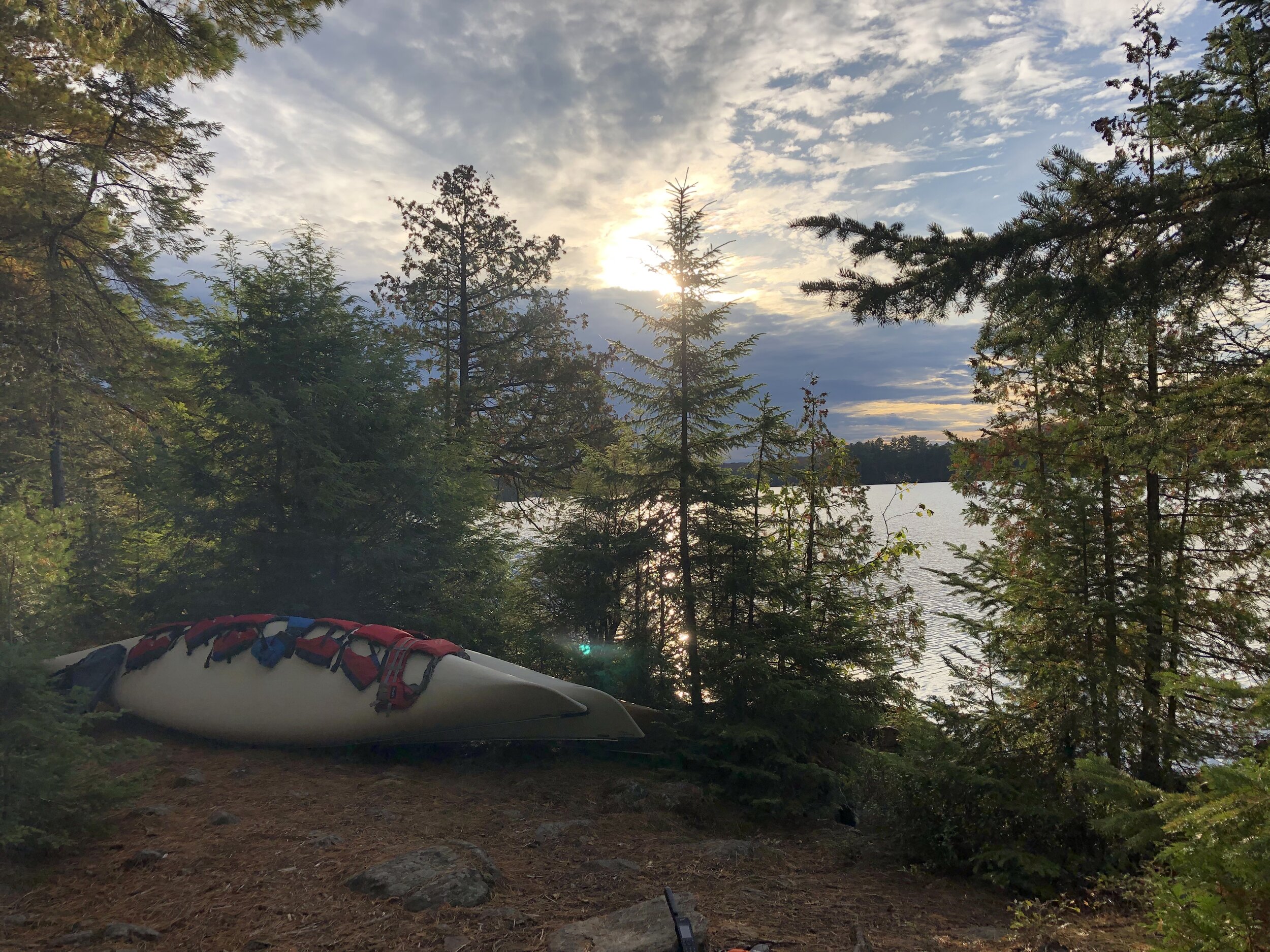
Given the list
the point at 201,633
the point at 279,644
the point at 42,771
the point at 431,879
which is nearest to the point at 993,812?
the point at 431,879

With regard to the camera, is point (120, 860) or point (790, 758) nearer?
point (120, 860)

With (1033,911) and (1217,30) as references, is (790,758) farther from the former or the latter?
(1217,30)

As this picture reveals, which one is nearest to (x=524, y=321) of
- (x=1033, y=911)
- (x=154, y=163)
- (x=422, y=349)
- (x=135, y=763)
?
(x=422, y=349)

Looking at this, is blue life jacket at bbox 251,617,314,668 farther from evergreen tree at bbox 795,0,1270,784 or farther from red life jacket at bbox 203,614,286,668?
evergreen tree at bbox 795,0,1270,784

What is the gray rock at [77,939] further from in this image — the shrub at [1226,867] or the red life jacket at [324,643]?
the shrub at [1226,867]

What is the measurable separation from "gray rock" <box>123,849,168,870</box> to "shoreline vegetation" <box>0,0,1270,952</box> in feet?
1.37

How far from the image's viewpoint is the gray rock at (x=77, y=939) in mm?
3479

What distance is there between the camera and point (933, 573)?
14828 millimetres

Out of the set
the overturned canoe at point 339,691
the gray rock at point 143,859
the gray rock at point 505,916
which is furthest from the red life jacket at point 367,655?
the gray rock at point 505,916

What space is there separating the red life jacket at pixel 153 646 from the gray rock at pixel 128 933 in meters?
5.26

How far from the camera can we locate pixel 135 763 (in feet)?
21.5

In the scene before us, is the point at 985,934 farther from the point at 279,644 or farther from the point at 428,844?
the point at 279,644

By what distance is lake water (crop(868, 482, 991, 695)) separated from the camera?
14188 millimetres

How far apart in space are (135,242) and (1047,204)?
16060 millimetres
